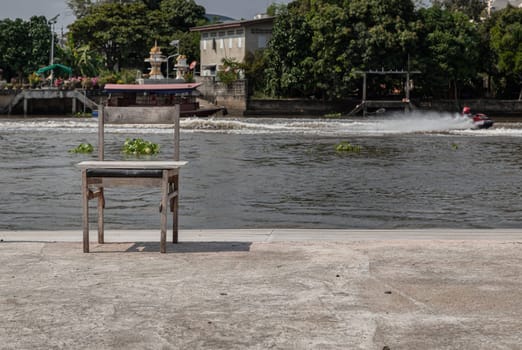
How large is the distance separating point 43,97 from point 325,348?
76.6 meters

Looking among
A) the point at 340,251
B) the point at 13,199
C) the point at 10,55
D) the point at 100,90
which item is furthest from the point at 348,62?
the point at 340,251

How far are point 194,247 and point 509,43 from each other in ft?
242

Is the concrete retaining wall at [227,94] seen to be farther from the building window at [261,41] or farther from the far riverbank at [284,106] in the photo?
the building window at [261,41]

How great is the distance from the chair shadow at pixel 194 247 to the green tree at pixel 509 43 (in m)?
72.1

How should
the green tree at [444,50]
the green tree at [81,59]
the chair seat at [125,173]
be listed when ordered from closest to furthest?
the chair seat at [125,173], the green tree at [444,50], the green tree at [81,59]

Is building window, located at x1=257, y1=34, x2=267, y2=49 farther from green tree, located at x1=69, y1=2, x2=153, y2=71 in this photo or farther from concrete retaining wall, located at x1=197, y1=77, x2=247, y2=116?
green tree, located at x1=69, y1=2, x2=153, y2=71

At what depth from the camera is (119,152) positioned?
33281 mm

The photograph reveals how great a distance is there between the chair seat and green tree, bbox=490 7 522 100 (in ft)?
239

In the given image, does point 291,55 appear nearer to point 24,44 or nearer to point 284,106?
point 284,106

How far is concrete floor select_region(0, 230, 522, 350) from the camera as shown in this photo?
17.8ft

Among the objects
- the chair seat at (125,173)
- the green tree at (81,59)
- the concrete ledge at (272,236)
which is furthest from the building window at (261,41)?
the chair seat at (125,173)

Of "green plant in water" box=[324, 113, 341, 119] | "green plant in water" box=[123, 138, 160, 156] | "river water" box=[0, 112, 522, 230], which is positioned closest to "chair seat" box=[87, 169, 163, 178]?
"river water" box=[0, 112, 522, 230]

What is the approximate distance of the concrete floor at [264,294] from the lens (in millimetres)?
5426

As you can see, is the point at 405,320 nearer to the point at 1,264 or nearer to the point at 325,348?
the point at 325,348
